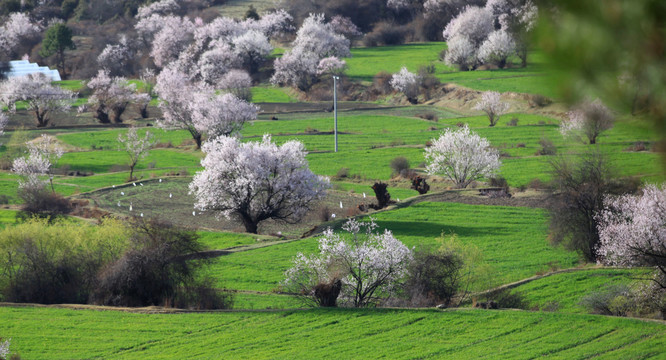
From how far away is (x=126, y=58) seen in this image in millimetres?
144250

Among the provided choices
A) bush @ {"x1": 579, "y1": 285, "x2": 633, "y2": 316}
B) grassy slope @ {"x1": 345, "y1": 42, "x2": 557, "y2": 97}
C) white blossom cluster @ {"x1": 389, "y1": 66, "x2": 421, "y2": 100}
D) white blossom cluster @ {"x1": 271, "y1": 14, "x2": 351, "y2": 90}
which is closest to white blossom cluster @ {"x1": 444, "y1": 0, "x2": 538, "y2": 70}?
grassy slope @ {"x1": 345, "y1": 42, "x2": 557, "y2": 97}

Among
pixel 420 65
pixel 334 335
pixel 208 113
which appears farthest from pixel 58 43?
pixel 334 335

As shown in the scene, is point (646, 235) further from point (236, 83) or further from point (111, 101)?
point (236, 83)

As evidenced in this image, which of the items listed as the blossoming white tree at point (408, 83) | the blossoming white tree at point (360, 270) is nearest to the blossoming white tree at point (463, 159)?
the blossoming white tree at point (360, 270)

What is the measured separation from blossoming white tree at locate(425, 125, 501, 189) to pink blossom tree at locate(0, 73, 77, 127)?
58.9 m

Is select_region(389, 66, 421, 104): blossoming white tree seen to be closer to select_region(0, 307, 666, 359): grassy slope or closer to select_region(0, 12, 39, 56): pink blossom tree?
select_region(0, 307, 666, 359): grassy slope

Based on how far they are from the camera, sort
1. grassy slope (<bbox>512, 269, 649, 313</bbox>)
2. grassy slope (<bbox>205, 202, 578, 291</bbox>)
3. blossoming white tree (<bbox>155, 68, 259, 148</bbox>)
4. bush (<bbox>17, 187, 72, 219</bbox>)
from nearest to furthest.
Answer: grassy slope (<bbox>512, 269, 649, 313</bbox>) < grassy slope (<bbox>205, 202, 578, 291</bbox>) < bush (<bbox>17, 187, 72, 219</bbox>) < blossoming white tree (<bbox>155, 68, 259, 148</bbox>)

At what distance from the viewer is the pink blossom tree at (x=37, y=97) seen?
99.8m

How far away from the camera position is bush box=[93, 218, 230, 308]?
35031 millimetres

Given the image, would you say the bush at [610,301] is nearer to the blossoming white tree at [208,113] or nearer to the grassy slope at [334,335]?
the grassy slope at [334,335]

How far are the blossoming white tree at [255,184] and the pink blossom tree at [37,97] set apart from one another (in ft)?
187

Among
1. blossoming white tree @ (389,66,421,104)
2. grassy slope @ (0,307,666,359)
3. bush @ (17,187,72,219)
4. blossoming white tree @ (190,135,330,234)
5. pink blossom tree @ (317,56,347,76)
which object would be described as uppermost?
pink blossom tree @ (317,56,347,76)

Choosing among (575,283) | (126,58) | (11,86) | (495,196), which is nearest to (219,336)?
(575,283)

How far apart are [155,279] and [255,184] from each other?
14634mm
